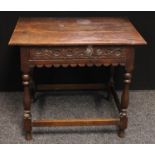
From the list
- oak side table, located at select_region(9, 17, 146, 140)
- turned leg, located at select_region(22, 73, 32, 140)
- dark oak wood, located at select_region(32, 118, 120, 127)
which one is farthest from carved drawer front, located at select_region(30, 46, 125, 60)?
dark oak wood, located at select_region(32, 118, 120, 127)

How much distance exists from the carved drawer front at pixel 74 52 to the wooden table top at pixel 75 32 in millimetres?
37

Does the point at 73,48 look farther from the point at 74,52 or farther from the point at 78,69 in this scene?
the point at 78,69

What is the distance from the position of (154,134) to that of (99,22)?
28.7 inches

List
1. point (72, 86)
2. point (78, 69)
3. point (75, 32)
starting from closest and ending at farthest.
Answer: point (75, 32), point (72, 86), point (78, 69)

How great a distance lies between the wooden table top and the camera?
5.50ft

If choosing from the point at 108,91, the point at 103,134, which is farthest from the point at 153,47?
the point at 103,134

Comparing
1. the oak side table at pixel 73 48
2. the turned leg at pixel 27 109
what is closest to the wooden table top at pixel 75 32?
the oak side table at pixel 73 48

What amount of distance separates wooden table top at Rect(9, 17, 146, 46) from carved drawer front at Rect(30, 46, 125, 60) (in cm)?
4

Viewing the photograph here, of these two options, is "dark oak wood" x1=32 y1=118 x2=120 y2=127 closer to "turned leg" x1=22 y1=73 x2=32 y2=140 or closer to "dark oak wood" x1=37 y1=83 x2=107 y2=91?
"turned leg" x1=22 y1=73 x2=32 y2=140

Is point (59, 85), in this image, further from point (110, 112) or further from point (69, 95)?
point (110, 112)

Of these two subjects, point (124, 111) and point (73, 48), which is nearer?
point (73, 48)

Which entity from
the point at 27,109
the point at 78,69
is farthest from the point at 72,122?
the point at 78,69

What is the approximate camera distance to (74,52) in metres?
1.70

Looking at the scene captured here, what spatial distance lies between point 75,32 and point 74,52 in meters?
0.16
